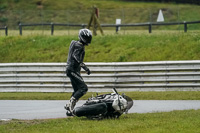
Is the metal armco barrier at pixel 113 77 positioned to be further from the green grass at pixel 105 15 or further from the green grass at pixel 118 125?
the green grass at pixel 105 15

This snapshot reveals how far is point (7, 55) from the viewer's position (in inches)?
955

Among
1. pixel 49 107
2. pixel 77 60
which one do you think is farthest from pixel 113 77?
pixel 77 60

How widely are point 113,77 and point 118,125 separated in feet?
26.3

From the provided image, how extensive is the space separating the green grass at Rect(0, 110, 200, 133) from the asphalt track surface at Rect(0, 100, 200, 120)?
140cm

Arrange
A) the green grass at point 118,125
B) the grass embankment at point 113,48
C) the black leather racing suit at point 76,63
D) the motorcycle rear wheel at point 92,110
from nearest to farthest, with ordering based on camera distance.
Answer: the green grass at point 118,125, the motorcycle rear wheel at point 92,110, the black leather racing suit at point 76,63, the grass embankment at point 113,48

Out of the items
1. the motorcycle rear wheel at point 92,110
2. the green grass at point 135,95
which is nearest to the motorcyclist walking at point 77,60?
the motorcycle rear wheel at point 92,110

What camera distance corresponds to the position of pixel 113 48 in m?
22.8

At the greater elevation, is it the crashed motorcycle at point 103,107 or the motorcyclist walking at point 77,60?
the motorcyclist walking at point 77,60

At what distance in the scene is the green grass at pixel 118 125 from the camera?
8.98 m

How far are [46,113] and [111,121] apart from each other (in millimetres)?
2821

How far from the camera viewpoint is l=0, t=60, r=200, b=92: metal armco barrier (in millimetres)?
16719

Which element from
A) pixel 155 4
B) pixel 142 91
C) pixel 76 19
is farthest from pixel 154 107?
pixel 155 4

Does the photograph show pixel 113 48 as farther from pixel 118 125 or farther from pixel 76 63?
pixel 118 125

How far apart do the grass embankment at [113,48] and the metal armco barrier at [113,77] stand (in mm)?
2811
